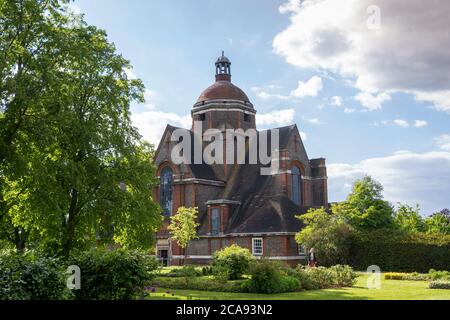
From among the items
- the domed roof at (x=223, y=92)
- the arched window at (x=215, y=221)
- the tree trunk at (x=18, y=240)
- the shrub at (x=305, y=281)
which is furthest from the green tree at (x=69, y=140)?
the domed roof at (x=223, y=92)

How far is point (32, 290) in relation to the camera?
1477 cm

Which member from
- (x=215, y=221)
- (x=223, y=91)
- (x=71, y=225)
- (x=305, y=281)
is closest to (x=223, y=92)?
(x=223, y=91)

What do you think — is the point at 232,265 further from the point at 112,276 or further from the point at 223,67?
the point at 223,67

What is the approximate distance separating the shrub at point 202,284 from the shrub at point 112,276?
948 cm

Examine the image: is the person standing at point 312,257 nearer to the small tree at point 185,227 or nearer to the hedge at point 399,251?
the hedge at point 399,251

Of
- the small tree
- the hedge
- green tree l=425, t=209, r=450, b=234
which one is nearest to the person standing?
the hedge

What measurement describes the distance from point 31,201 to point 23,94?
203 inches

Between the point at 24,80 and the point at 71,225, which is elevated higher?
the point at 24,80

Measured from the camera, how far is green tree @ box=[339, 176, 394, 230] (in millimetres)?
50375

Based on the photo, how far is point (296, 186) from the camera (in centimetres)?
5653

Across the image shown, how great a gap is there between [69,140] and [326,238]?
999 inches

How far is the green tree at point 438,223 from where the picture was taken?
66375 millimetres

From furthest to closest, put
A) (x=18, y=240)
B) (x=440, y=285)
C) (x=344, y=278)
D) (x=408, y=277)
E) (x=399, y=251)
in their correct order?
(x=399, y=251) → (x=18, y=240) → (x=408, y=277) → (x=344, y=278) → (x=440, y=285)
